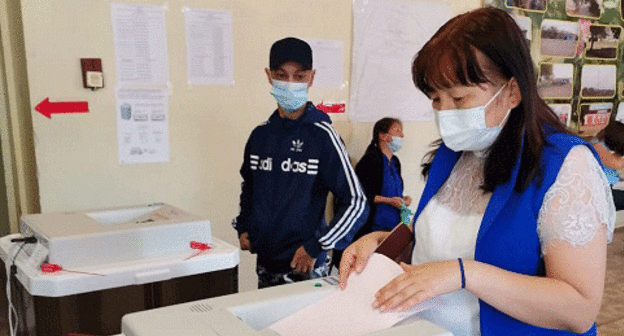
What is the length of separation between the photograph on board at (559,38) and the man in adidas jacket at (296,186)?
2348 mm

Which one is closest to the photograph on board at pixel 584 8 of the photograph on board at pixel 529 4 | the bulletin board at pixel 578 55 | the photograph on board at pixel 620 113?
the bulletin board at pixel 578 55

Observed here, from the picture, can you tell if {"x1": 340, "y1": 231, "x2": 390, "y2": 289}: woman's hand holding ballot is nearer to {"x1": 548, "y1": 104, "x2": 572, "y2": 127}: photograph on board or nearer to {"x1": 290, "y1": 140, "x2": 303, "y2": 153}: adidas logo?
{"x1": 290, "y1": 140, "x2": 303, "y2": 153}: adidas logo

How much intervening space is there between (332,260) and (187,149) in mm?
1004

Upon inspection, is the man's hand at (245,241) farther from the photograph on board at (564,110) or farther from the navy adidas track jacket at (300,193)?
the photograph on board at (564,110)

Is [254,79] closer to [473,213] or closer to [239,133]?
[239,133]

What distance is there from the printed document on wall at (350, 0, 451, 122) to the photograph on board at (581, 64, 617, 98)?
57.6 inches

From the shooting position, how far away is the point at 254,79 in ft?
7.92

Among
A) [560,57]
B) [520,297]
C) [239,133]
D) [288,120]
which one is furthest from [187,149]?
[560,57]

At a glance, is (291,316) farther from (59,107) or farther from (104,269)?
(59,107)

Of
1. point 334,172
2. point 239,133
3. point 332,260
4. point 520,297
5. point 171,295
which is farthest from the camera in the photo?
point 332,260

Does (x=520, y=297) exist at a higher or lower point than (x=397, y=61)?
lower

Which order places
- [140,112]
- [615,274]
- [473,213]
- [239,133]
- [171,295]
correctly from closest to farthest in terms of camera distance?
[473,213]
[171,295]
[140,112]
[239,133]
[615,274]

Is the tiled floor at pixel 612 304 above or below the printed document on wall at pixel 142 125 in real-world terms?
below

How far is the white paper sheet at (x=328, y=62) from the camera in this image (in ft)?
8.46
